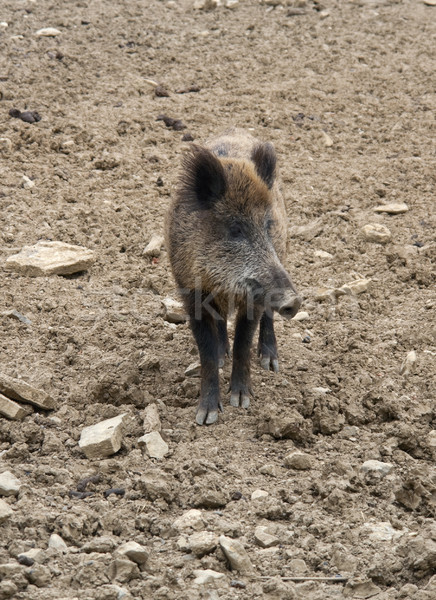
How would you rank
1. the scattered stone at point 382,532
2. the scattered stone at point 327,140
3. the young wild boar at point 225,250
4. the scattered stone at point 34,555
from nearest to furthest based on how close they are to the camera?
the scattered stone at point 34,555, the scattered stone at point 382,532, the young wild boar at point 225,250, the scattered stone at point 327,140

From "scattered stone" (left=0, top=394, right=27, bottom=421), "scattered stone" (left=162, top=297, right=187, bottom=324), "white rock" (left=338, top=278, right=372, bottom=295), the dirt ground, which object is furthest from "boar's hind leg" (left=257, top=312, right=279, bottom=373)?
"scattered stone" (left=0, top=394, right=27, bottom=421)

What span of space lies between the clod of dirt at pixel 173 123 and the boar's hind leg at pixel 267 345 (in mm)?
3283

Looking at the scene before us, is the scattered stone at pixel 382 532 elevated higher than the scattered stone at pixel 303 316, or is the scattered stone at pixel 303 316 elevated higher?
the scattered stone at pixel 382 532

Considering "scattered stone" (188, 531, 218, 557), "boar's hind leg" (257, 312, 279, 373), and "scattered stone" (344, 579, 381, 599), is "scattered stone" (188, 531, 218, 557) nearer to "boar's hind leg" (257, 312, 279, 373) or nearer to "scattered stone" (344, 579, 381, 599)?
"scattered stone" (344, 579, 381, 599)

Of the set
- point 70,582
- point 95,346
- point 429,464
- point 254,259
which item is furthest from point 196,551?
point 95,346

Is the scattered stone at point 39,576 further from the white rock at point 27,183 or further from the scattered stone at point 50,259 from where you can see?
the white rock at point 27,183

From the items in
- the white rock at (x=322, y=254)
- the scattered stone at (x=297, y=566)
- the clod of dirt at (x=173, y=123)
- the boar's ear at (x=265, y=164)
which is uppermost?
the boar's ear at (x=265, y=164)

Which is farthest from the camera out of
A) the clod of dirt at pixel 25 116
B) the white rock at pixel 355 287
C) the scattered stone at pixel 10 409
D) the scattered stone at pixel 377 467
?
the clod of dirt at pixel 25 116

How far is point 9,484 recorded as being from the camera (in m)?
3.96

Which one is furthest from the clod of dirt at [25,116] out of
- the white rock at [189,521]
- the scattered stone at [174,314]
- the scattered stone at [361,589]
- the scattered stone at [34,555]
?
the scattered stone at [361,589]

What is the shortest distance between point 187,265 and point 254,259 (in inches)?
17.9

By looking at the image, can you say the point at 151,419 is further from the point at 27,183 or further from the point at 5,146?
the point at 5,146

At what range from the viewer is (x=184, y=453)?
4.47 meters

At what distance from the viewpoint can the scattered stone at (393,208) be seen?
7457 mm
